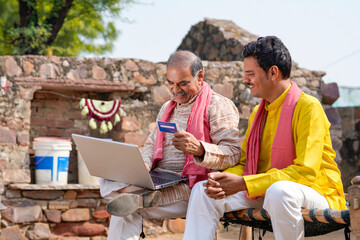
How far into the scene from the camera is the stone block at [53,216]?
5270 millimetres

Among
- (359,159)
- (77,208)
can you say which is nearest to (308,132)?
(77,208)

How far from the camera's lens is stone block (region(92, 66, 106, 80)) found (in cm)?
555

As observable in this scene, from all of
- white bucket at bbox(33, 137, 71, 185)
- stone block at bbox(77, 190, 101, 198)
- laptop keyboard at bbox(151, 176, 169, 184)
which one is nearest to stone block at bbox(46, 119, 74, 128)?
white bucket at bbox(33, 137, 71, 185)

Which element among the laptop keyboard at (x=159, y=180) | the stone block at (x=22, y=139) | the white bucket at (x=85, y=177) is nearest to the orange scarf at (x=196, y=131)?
the laptop keyboard at (x=159, y=180)

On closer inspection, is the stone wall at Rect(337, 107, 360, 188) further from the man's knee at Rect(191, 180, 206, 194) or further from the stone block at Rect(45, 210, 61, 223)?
the man's knee at Rect(191, 180, 206, 194)

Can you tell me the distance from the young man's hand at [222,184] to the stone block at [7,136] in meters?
3.33

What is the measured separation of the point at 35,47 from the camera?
10.3 metres

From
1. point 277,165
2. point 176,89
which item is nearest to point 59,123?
point 176,89

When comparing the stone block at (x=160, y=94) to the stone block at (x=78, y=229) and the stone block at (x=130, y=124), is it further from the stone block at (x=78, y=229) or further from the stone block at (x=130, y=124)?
the stone block at (x=78, y=229)

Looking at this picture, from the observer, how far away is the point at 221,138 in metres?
2.92

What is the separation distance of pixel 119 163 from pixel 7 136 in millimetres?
2858

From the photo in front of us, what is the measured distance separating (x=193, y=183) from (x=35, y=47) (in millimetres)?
8231

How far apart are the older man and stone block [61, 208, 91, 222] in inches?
94.4

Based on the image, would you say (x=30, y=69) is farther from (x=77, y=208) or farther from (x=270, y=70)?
(x=270, y=70)
